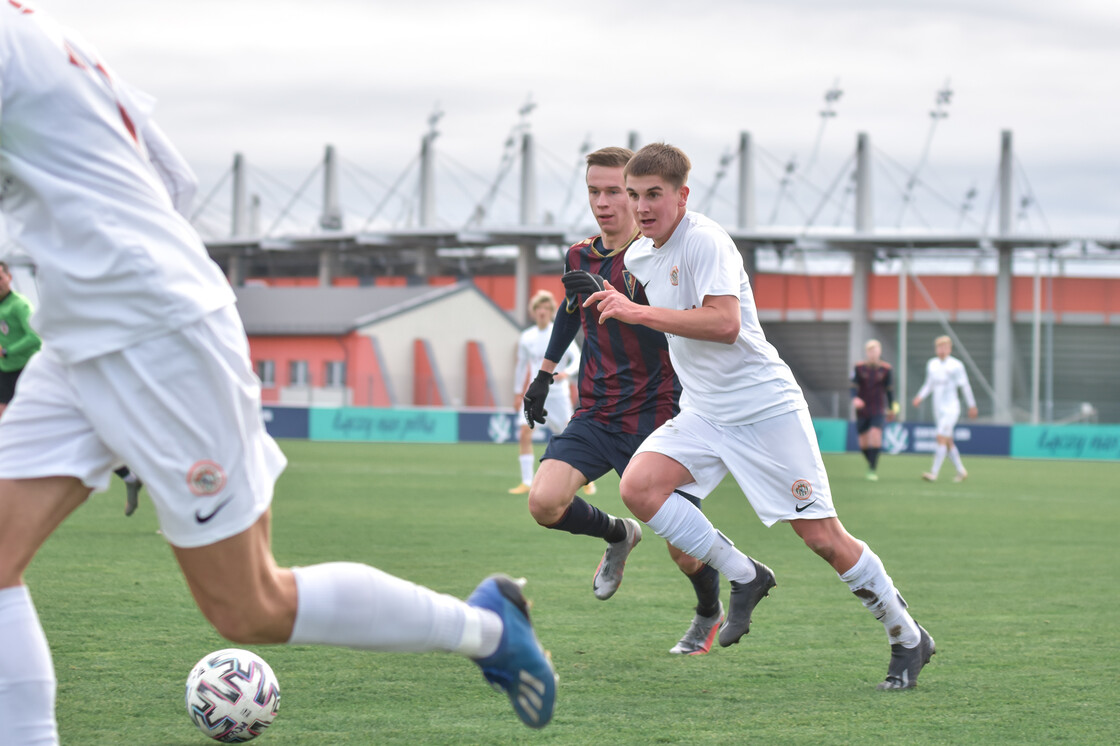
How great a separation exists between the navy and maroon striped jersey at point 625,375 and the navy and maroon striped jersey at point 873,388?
14.5m

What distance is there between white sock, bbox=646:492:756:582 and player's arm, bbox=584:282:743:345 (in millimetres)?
904

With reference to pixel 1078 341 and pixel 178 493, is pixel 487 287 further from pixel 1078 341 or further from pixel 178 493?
pixel 178 493

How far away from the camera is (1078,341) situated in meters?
51.1

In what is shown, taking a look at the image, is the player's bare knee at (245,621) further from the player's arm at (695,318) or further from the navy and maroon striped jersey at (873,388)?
the navy and maroon striped jersey at (873,388)

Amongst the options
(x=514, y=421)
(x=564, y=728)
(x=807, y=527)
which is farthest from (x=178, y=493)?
(x=514, y=421)

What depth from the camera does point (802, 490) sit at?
5102 mm

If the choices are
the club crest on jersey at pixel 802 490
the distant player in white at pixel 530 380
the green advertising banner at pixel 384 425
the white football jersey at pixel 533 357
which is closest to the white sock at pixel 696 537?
the club crest on jersey at pixel 802 490

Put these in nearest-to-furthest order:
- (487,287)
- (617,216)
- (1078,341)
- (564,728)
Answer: (564,728)
(617,216)
(1078,341)
(487,287)

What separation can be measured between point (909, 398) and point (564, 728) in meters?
45.5

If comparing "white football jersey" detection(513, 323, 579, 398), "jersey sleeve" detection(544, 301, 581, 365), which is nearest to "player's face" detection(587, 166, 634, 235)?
"jersey sleeve" detection(544, 301, 581, 365)

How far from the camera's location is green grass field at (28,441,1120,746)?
439cm

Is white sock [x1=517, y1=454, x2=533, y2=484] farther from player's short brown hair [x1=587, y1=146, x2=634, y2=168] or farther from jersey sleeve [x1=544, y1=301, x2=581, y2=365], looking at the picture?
player's short brown hair [x1=587, y1=146, x2=634, y2=168]

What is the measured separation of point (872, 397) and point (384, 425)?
674 inches

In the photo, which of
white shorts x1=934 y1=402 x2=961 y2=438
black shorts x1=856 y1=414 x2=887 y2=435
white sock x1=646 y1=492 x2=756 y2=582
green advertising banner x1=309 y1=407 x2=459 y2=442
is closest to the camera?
white sock x1=646 y1=492 x2=756 y2=582
